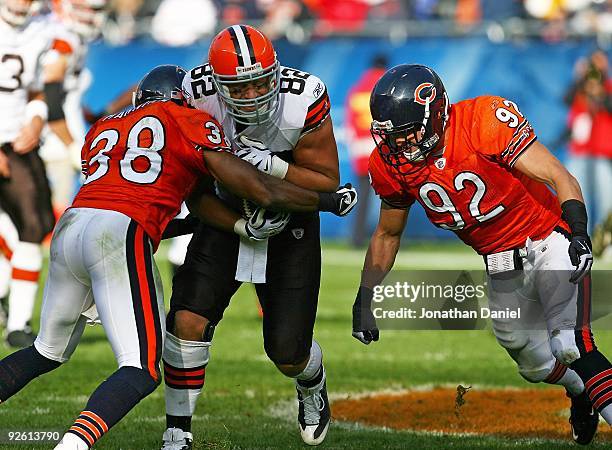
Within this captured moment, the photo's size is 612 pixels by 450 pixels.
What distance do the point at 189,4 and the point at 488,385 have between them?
9.07 meters

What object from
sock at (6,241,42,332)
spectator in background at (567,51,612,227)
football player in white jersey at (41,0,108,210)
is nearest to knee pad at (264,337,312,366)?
sock at (6,241,42,332)

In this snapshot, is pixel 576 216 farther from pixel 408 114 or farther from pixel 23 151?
pixel 23 151

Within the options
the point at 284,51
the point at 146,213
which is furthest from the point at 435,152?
the point at 284,51

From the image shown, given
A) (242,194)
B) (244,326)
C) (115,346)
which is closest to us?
(115,346)

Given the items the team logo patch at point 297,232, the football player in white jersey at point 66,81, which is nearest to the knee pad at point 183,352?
the team logo patch at point 297,232

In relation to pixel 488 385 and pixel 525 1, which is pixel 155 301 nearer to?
pixel 488 385

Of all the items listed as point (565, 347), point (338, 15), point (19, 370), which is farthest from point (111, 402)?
point (338, 15)

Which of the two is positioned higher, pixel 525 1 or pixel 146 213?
pixel 146 213

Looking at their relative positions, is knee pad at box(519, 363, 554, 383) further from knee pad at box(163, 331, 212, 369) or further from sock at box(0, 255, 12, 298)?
sock at box(0, 255, 12, 298)

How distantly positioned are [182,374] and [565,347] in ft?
5.23

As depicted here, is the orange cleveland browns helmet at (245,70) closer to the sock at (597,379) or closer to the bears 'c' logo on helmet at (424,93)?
the bears 'c' logo on helmet at (424,93)

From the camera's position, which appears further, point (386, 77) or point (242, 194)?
point (386, 77)

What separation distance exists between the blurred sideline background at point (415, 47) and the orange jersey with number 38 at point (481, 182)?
866 centimetres

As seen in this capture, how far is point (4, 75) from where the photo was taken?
8016 millimetres
